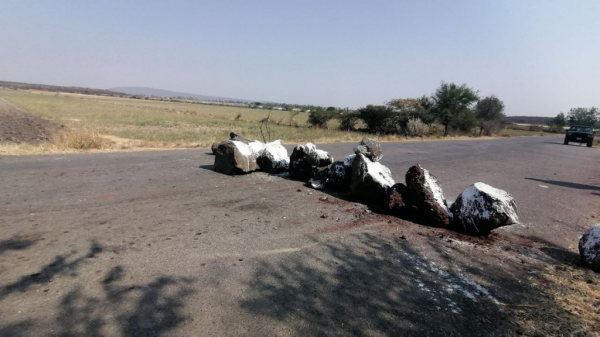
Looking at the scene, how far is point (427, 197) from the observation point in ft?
16.9

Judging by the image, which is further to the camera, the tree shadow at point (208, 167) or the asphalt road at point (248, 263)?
the tree shadow at point (208, 167)

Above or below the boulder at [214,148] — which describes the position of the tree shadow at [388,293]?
below

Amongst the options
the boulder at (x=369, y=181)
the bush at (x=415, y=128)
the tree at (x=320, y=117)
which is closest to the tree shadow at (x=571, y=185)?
the boulder at (x=369, y=181)

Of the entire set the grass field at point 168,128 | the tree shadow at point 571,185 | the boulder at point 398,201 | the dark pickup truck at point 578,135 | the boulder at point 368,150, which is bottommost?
the grass field at point 168,128

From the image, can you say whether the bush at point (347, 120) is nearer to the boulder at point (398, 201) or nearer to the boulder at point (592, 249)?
the boulder at point (398, 201)

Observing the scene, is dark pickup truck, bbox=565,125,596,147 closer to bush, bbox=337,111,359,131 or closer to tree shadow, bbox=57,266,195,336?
bush, bbox=337,111,359,131

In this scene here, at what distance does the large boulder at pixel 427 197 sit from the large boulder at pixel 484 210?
9.5 inches

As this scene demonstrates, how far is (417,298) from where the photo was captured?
299cm

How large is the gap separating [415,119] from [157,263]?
91.6ft

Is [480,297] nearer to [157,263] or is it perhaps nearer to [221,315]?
[221,315]

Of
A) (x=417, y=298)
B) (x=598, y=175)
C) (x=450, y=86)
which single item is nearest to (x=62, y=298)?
(x=417, y=298)

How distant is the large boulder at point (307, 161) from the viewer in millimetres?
7605

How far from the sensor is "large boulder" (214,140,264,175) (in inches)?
318

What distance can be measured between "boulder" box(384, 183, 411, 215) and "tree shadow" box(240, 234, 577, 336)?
1.43 m
